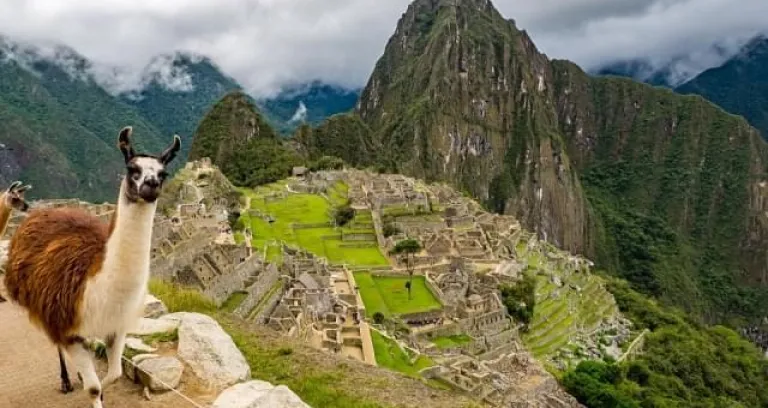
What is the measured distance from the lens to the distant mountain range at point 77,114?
121 ft

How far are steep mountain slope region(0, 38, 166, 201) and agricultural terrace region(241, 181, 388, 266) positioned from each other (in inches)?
329

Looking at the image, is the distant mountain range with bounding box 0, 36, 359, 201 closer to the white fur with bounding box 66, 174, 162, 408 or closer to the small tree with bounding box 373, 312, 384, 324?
the small tree with bounding box 373, 312, 384, 324

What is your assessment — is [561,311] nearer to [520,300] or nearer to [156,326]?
[520,300]

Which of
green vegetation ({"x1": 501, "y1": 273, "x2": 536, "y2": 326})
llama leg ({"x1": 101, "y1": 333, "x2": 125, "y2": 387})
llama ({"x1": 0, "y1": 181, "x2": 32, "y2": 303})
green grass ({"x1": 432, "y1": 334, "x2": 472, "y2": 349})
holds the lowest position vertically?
green grass ({"x1": 432, "y1": 334, "x2": 472, "y2": 349})

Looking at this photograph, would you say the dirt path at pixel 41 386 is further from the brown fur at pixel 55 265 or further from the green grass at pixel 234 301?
the green grass at pixel 234 301

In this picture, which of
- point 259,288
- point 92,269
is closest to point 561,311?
point 259,288

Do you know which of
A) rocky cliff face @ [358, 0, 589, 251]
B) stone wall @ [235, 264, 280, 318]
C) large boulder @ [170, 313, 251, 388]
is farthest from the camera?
rocky cliff face @ [358, 0, 589, 251]

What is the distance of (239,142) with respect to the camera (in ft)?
210

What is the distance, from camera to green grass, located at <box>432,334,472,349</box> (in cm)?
1995

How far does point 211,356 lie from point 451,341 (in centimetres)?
1628

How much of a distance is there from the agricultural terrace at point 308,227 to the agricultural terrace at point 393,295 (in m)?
1.95

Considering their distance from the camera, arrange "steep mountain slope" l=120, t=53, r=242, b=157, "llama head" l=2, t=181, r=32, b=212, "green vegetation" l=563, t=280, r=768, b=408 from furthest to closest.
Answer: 1. "steep mountain slope" l=120, t=53, r=242, b=157
2. "green vegetation" l=563, t=280, r=768, b=408
3. "llama head" l=2, t=181, r=32, b=212

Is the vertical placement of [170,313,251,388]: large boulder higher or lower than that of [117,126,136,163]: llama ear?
lower

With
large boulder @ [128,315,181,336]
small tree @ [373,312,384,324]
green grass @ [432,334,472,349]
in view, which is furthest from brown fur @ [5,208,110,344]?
green grass @ [432,334,472,349]
